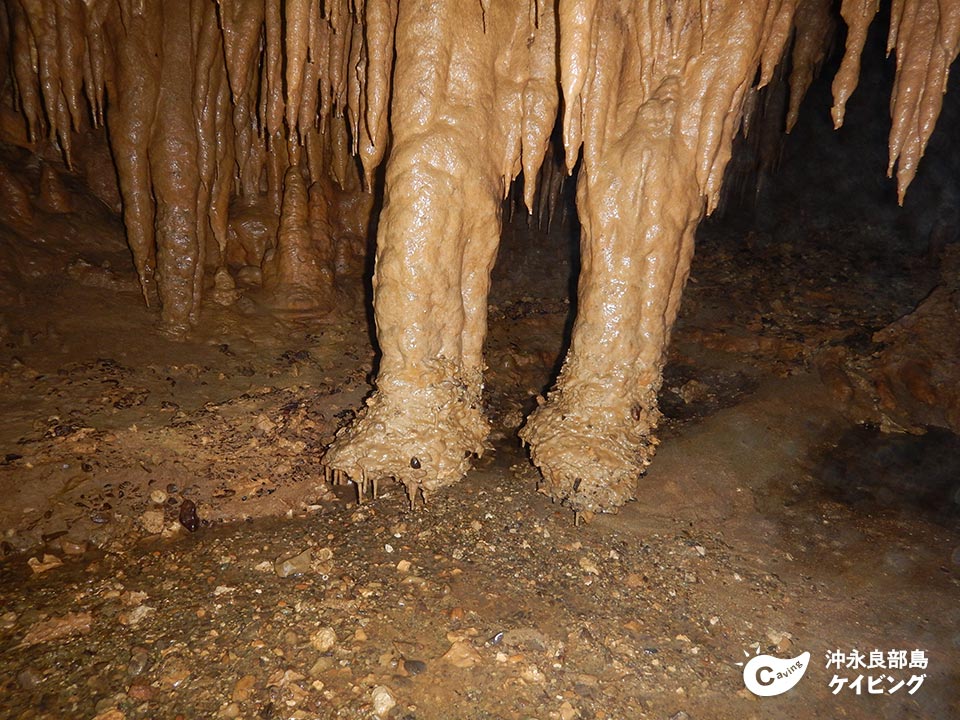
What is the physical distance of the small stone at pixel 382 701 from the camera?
95.5 inches

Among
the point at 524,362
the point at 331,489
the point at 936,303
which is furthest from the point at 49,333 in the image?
the point at 936,303

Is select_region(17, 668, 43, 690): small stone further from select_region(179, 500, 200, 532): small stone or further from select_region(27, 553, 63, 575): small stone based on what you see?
select_region(179, 500, 200, 532): small stone

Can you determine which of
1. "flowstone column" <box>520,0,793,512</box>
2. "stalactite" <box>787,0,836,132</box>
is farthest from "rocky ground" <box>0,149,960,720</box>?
"stalactite" <box>787,0,836,132</box>

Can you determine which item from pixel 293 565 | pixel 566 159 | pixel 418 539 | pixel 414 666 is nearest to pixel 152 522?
pixel 293 565

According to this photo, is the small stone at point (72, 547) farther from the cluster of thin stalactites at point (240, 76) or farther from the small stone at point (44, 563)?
the cluster of thin stalactites at point (240, 76)

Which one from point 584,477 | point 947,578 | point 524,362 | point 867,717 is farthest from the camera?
point 524,362

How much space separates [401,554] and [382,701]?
1066 millimetres

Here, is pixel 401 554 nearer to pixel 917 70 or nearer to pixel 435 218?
pixel 435 218

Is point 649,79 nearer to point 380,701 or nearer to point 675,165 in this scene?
point 675,165

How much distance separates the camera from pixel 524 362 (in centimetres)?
680

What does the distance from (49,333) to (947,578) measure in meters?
7.90

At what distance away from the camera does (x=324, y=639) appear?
9.06ft

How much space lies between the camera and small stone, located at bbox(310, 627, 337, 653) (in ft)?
8.96

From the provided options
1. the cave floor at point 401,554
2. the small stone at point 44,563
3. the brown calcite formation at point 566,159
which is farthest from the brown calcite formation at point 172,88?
the small stone at point 44,563
